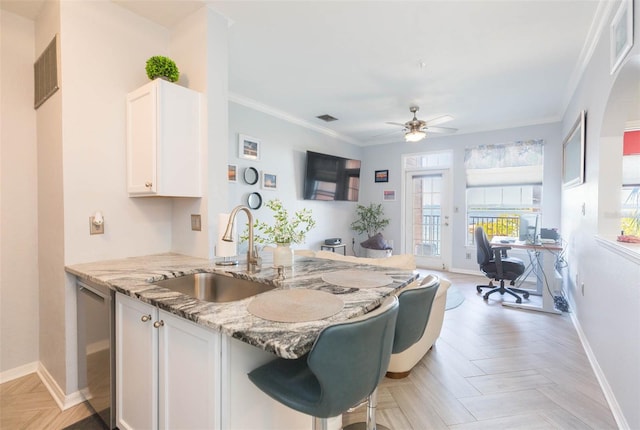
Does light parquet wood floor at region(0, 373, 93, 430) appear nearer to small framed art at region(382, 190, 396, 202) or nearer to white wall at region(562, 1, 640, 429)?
white wall at region(562, 1, 640, 429)

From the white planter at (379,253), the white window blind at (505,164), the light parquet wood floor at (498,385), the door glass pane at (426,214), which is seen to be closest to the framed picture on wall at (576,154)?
the white window blind at (505,164)

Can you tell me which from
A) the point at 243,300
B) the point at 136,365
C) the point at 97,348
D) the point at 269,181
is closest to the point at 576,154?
the point at 269,181

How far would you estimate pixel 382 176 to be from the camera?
6430 millimetres

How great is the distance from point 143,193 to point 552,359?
3475mm

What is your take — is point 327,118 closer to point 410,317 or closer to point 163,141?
point 163,141

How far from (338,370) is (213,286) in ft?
3.86

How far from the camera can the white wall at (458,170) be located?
186 inches

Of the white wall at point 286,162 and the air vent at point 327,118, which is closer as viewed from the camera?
the white wall at point 286,162

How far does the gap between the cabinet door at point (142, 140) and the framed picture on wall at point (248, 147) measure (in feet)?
6.12

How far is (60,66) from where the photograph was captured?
1866 mm

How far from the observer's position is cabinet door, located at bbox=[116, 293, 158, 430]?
129 cm

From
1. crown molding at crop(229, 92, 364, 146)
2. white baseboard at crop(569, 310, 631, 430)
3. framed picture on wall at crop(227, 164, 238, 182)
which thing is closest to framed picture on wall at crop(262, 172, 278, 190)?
framed picture on wall at crop(227, 164, 238, 182)

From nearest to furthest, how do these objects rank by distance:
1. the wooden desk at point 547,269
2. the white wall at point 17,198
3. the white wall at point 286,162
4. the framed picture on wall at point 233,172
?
the white wall at point 17,198 → the wooden desk at point 547,269 → the framed picture on wall at point 233,172 → the white wall at point 286,162

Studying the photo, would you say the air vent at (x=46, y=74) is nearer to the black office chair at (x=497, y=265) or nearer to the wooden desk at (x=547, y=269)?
the black office chair at (x=497, y=265)
